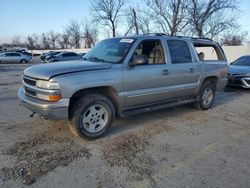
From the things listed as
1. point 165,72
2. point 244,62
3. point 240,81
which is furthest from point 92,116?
point 244,62

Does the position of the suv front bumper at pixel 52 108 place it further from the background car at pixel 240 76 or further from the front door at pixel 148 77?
the background car at pixel 240 76

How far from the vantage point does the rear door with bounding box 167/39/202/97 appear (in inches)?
227

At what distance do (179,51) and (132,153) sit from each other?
2938 mm

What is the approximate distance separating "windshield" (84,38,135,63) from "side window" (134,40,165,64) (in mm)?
391

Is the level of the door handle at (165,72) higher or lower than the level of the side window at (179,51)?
lower

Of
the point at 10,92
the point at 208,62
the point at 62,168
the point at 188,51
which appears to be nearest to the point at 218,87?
the point at 208,62

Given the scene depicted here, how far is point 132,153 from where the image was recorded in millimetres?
4133

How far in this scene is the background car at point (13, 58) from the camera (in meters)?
32.4

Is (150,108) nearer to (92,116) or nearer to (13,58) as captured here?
(92,116)

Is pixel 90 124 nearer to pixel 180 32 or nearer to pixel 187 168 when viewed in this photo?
pixel 187 168

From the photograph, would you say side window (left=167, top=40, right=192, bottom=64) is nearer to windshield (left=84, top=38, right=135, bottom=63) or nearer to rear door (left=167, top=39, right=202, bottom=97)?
rear door (left=167, top=39, right=202, bottom=97)

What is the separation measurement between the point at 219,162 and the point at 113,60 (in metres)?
2.61

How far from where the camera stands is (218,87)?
7.43 meters

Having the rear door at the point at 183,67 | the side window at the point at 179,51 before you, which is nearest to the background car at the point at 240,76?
the rear door at the point at 183,67
